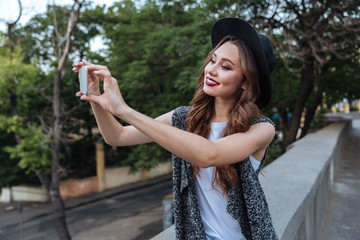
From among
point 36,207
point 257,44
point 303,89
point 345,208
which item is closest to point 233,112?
point 257,44

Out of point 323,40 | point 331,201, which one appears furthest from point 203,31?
point 331,201

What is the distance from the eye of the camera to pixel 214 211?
134 cm

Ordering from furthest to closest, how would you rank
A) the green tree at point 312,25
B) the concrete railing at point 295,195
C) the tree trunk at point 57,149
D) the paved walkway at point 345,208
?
1. the tree trunk at point 57,149
2. the green tree at point 312,25
3. the paved walkway at point 345,208
4. the concrete railing at point 295,195

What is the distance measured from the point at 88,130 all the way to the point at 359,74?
43.4 ft

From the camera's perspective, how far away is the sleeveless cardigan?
4.16ft

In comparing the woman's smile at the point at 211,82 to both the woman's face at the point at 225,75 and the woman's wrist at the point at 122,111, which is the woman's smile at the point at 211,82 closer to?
A: the woman's face at the point at 225,75

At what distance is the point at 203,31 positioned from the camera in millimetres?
7809

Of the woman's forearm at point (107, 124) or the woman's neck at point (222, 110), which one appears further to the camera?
the woman's neck at point (222, 110)

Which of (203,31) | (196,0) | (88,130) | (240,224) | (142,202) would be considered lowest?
(142,202)

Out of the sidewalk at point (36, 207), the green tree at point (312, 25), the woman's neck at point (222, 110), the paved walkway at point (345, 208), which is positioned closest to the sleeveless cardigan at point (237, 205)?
the woman's neck at point (222, 110)

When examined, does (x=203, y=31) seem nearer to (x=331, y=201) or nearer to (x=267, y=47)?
(x=331, y=201)

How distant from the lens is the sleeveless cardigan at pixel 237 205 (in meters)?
1.27

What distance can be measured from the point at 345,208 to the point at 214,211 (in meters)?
3.42

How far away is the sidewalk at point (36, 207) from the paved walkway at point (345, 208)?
11.9 metres
